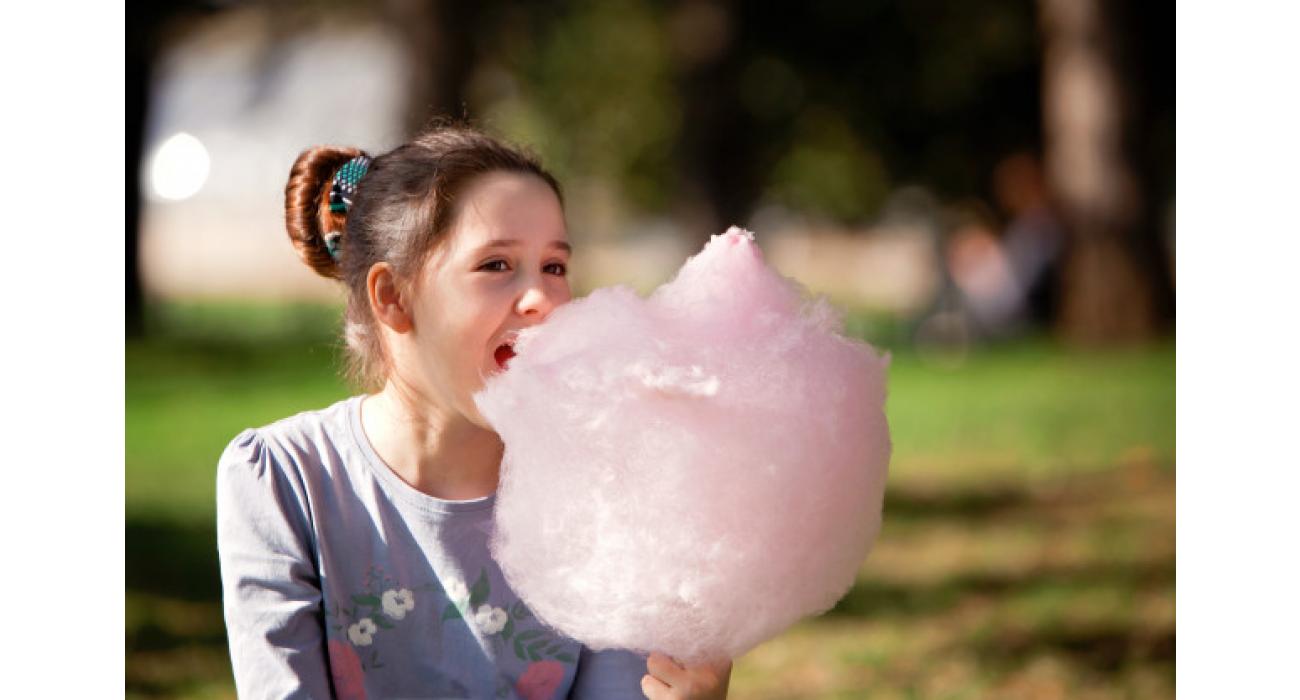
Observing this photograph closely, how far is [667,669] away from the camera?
1.88 meters

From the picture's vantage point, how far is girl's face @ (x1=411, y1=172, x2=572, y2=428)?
1934 mm

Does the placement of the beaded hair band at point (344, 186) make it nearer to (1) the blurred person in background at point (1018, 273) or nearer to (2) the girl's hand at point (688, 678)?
(2) the girl's hand at point (688, 678)

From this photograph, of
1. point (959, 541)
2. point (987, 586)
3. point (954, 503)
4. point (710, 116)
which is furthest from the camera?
point (710, 116)

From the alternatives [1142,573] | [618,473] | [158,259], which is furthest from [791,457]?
[158,259]

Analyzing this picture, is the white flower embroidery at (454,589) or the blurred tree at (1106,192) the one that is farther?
the blurred tree at (1106,192)

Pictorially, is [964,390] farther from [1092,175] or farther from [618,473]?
[618,473]

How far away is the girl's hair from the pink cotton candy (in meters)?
0.30

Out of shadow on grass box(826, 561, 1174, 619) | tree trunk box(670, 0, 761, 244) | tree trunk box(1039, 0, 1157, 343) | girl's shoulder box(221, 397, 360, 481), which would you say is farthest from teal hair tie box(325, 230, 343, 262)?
tree trunk box(670, 0, 761, 244)

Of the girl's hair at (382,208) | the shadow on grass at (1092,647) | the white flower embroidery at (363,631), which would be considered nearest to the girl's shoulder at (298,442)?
the girl's hair at (382,208)

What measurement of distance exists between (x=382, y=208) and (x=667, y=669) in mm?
768

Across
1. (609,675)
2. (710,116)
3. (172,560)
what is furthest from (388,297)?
(710,116)

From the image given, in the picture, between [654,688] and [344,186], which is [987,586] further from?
[344,186]

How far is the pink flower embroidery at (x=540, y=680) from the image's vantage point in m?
2.04
